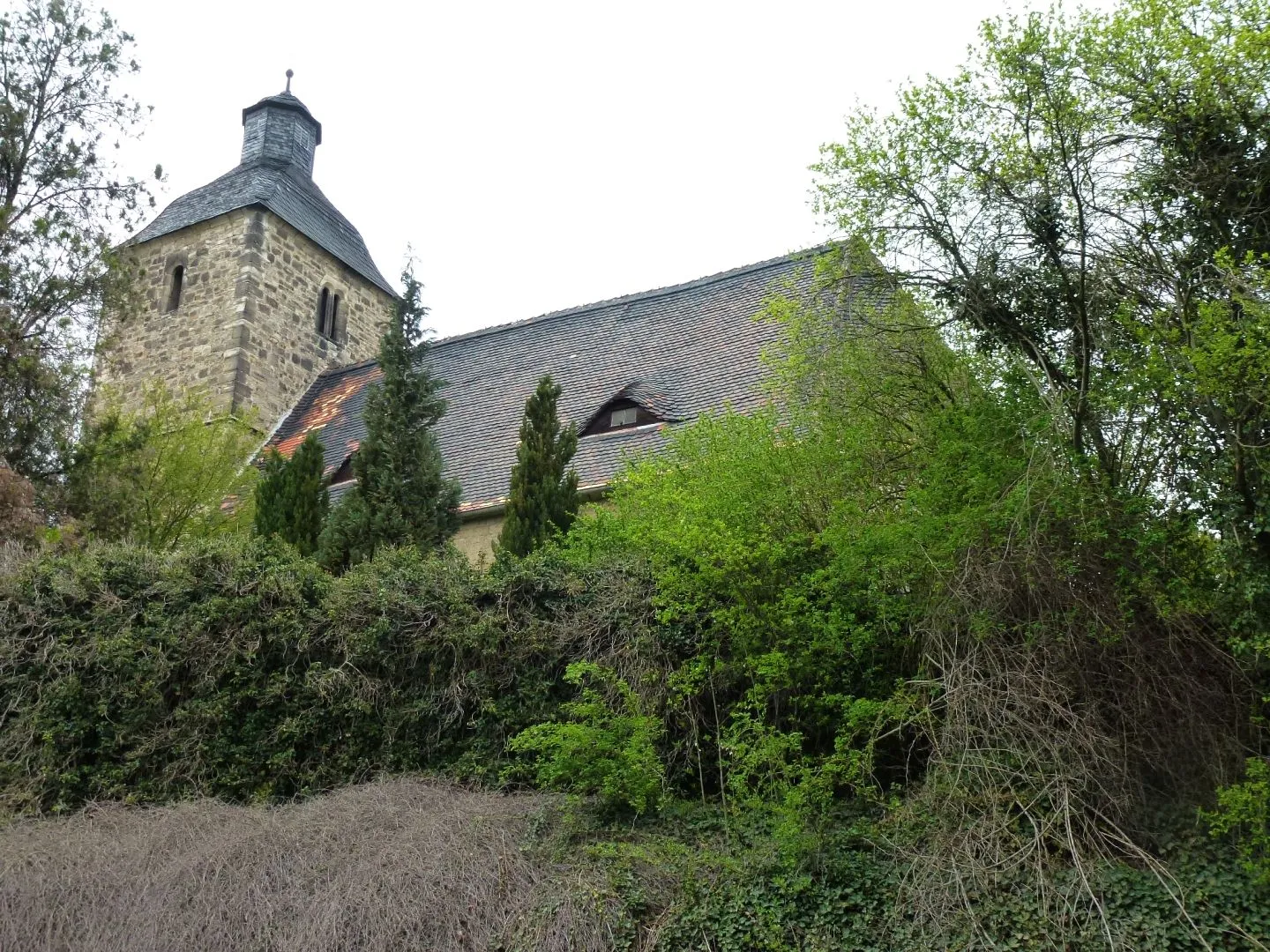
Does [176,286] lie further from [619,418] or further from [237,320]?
[619,418]

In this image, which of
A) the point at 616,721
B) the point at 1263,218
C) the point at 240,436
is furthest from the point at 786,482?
the point at 240,436

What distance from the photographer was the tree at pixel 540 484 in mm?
12594

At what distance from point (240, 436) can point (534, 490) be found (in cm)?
704

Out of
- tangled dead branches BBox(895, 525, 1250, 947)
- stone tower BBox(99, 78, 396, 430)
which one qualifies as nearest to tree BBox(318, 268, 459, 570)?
tangled dead branches BBox(895, 525, 1250, 947)

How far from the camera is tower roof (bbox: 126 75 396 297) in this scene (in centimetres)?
2392

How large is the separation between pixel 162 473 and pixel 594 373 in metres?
6.07

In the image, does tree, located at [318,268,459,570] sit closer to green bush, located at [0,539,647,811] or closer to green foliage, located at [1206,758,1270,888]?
green bush, located at [0,539,647,811]

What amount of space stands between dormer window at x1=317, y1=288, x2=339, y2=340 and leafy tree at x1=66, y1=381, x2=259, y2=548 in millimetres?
4620

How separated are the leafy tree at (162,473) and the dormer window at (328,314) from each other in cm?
462

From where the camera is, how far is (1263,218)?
7.63 m

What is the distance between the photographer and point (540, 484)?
1296 centimetres

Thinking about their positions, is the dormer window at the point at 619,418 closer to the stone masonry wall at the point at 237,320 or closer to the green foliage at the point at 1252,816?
the stone masonry wall at the point at 237,320

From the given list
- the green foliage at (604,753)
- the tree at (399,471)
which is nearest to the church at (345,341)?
the tree at (399,471)

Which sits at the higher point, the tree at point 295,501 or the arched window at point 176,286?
the arched window at point 176,286
